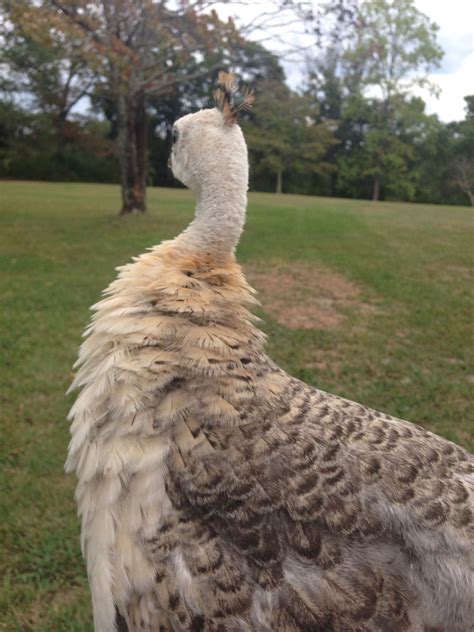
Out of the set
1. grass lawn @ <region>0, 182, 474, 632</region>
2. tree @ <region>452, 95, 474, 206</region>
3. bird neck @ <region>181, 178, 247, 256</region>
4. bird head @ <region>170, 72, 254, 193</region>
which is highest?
tree @ <region>452, 95, 474, 206</region>

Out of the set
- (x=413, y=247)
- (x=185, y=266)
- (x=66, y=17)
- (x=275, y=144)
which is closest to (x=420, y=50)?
(x=275, y=144)

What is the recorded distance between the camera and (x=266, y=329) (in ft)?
24.3

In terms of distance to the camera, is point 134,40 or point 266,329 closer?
point 266,329


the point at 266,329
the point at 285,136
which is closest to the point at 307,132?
the point at 285,136

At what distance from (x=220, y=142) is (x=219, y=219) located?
38 centimetres

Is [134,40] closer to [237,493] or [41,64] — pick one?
[237,493]

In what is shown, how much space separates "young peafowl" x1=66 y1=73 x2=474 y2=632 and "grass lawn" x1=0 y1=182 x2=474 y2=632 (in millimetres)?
1507

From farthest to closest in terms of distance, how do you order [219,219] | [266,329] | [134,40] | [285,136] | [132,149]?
[285,136] → [132,149] → [134,40] → [266,329] → [219,219]

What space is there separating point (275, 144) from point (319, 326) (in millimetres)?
41655

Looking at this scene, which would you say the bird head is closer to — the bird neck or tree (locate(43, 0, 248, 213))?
the bird neck

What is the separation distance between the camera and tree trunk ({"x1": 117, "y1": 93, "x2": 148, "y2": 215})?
53.7 ft

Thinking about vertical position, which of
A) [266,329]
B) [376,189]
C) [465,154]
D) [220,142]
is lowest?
[266,329]

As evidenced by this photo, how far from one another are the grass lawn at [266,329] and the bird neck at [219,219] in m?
2.20

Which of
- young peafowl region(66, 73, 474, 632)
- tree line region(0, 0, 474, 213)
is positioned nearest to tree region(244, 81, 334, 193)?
tree line region(0, 0, 474, 213)
